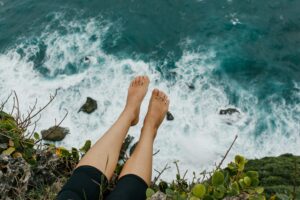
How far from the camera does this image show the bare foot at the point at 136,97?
5.47 meters

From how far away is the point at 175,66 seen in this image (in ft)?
37.9

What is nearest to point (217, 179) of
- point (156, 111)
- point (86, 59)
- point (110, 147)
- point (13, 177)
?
point (110, 147)

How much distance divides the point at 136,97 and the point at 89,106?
4960 mm

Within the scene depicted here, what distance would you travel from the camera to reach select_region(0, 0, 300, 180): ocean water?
1011cm

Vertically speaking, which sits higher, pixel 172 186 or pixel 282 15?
pixel 172 186

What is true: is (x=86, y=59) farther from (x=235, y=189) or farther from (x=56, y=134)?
(x=235, y=189)

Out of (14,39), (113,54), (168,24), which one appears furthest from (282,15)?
(14,39)

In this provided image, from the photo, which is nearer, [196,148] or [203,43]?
[196,148]

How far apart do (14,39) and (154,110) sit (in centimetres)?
857

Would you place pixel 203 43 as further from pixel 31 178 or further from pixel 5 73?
pixel 31 178

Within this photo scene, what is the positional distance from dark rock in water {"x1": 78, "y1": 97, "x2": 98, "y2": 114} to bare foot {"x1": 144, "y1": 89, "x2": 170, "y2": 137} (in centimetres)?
457

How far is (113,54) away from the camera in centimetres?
1223

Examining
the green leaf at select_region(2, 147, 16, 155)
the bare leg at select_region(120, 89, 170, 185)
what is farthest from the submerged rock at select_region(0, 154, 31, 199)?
the bare leg at select_region(120, 89, 170, 185)

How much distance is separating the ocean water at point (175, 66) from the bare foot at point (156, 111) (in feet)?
10.1
